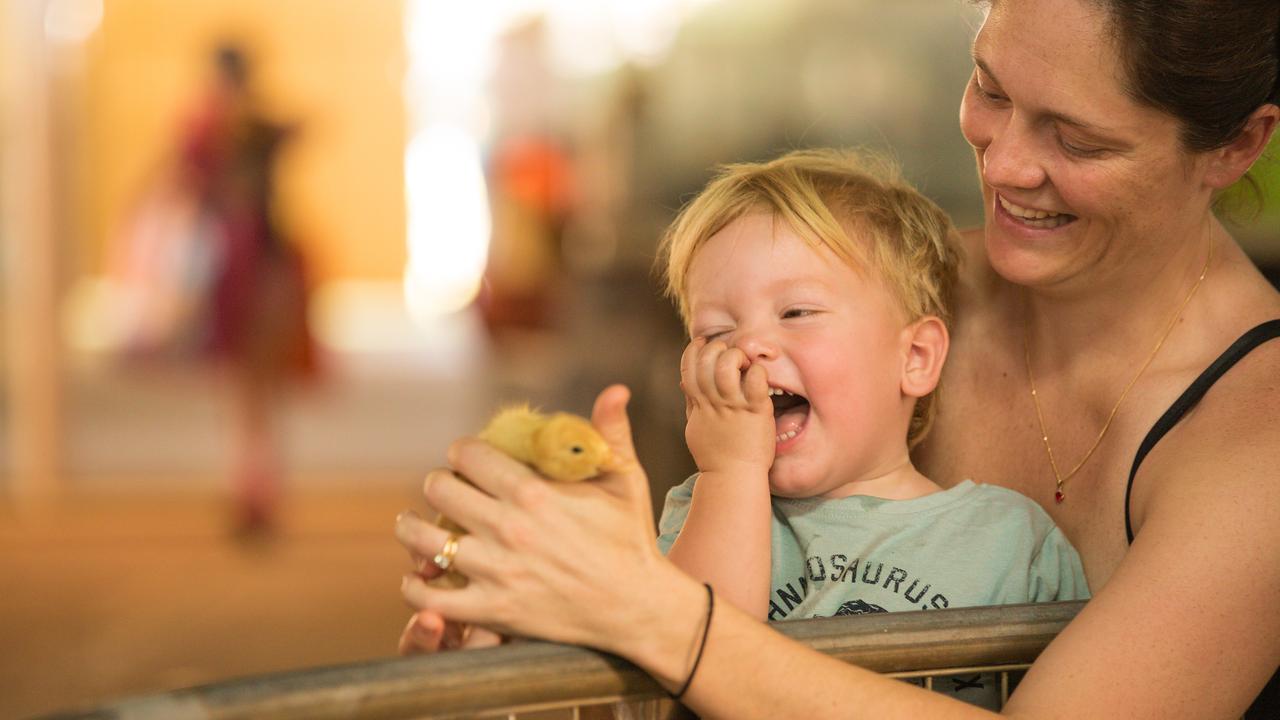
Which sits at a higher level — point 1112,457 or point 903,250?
point 903,250

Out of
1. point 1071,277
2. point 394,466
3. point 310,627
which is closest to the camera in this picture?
point 1071,277

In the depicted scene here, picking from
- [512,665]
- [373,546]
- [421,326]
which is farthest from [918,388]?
[421,326]

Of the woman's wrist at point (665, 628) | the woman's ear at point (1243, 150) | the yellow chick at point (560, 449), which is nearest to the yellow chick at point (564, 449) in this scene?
the yellow chick at point (560, 449)

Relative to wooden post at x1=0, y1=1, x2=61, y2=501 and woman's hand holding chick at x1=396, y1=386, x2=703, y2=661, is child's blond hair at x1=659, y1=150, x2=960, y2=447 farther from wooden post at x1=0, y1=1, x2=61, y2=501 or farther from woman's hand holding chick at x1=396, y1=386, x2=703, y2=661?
wooden post at x1=0, y1=1, x2=61, y2=501

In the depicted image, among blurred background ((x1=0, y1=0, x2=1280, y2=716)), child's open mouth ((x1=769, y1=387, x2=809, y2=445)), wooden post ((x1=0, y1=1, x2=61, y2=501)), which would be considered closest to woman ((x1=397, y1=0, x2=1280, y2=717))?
child's open mouth ((x1=769, y1=387, x2=809, y2=445))

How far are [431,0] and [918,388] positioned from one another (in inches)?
335

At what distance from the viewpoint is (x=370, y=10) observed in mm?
9312

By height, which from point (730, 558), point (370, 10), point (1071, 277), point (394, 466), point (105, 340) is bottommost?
point (394, 466)

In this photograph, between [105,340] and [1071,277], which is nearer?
[1071,277]

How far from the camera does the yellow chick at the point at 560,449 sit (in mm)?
1063

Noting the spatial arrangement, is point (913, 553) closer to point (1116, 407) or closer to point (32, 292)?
point (1116, 407)

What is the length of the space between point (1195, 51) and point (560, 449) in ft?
2.74

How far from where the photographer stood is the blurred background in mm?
4973

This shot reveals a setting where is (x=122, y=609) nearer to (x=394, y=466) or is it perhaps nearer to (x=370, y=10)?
(x=394, y=466)
